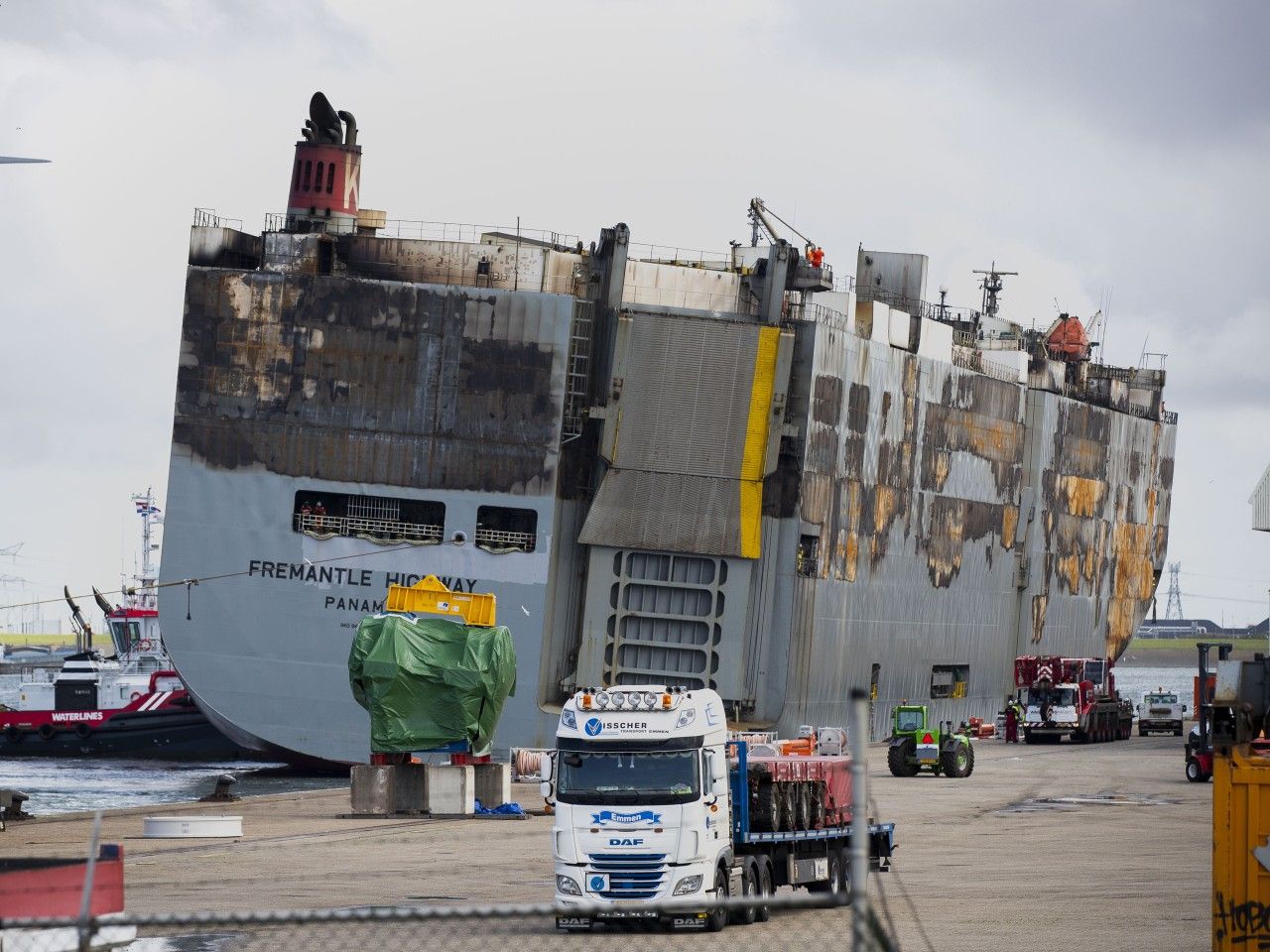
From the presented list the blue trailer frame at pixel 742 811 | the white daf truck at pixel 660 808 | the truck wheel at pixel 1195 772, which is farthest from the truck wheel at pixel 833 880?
the truck wheel at pixel 1195 772

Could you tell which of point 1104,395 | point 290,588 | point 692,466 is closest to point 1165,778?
point 692,466

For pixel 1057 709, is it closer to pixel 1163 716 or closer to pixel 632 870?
pixel 1163 716

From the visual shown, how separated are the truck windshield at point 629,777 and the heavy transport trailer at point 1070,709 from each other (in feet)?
188

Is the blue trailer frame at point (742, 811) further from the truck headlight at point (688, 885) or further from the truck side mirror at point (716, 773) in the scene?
the truck headlight at point (688, 885)

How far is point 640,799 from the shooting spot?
964 inches

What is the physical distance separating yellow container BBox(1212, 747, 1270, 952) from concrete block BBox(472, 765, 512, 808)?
97.9ft

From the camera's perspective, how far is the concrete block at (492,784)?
47.0 meters

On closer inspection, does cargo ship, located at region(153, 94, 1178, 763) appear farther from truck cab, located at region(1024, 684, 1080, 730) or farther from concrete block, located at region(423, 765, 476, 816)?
concrete block, located at region(423, 765, 476, 816)

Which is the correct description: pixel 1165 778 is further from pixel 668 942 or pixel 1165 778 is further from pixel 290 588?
pixel 668 942

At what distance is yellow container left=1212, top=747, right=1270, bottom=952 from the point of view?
18062mm

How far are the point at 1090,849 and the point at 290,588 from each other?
33025mm

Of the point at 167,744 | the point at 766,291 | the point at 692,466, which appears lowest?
the point at 167,744

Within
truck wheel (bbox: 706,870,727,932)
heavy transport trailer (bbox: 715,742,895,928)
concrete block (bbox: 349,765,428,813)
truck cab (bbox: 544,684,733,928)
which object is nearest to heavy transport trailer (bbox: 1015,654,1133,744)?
concrete block (bbox: 349,765,428,813)

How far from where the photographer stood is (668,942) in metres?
23.9
